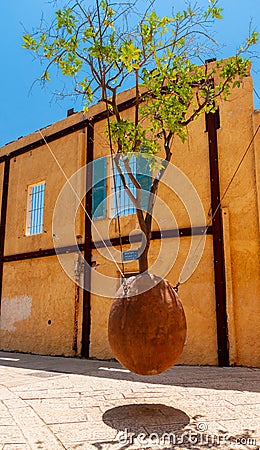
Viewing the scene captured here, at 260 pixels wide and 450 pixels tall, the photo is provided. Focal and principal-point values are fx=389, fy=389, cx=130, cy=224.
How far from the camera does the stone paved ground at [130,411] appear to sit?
9.75ft

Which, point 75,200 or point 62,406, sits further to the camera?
point 75,200

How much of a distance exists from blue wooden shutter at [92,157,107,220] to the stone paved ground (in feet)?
14.2

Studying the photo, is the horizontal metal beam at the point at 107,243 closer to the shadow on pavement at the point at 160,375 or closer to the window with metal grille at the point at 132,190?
the window with metal grille at the point at 132,190

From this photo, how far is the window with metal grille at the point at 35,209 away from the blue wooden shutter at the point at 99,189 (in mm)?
2093

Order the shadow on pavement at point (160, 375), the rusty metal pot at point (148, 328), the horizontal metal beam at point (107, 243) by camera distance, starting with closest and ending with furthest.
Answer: the rusty metal pot at point (148, 328), the shadow on pavement at point (160, 375), the horizontal metal beam at point (107, 243)

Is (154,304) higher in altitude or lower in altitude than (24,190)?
lower

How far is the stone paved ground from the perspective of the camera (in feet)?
9.75

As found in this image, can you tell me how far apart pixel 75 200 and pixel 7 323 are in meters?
4.08

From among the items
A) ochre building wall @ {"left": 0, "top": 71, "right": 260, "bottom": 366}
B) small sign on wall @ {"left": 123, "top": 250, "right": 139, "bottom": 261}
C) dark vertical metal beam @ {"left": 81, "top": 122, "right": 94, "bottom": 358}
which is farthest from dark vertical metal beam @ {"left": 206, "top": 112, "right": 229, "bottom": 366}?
dark vertical metal beam @ {"left": 81, "top": 122, "right": 94, "bottom": 358}

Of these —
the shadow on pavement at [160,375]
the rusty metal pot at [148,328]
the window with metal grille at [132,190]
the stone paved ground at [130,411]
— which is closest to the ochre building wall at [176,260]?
the window with metal grille at [132,190]

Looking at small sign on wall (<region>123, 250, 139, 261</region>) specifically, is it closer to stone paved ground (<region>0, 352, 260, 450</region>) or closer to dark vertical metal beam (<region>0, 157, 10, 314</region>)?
stone paved ground (<region>0, 352, 260, 450</region>)

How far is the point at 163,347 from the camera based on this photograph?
11.4ft

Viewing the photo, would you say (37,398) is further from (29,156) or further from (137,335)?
(29,156)

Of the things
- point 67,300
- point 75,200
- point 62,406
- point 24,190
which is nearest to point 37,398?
point 62,406
